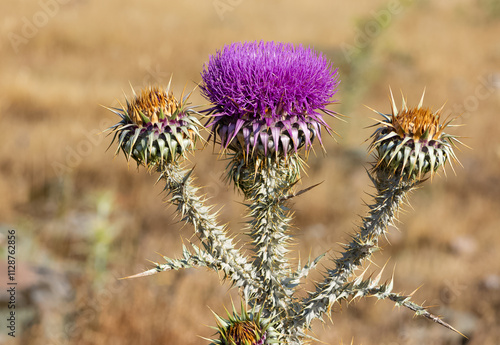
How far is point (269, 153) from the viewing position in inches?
106

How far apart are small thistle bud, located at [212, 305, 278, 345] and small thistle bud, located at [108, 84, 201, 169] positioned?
3.24ft

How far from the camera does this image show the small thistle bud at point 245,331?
2.42m

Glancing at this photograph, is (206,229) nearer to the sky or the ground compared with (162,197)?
nearer to the ground

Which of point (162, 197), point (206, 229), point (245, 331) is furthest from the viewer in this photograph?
point (162, 197)

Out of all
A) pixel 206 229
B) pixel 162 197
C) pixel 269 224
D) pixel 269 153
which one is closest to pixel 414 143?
pixel 269 153

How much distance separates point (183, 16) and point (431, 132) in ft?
77.9

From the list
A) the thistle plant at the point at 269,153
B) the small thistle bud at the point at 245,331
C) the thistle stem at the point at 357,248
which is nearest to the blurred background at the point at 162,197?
the thistle stem at the point at 357,248

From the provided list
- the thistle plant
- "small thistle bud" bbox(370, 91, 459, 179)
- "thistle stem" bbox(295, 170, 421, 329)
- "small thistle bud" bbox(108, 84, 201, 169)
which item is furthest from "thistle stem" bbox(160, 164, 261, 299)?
"small thistle bud" bbox(370, 91, 459, 179)

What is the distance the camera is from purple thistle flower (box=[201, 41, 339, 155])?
259 centimetres

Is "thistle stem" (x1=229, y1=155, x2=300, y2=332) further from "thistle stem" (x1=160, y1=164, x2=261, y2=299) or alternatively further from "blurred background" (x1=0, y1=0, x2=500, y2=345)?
"blurred background" (x1=0, y1=0, x2=500, y2=345)

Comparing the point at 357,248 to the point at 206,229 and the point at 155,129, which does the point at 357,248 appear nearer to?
the point at 206,229

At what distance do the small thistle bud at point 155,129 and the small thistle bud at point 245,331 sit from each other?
99 centimetres

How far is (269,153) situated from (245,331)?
1036 mm

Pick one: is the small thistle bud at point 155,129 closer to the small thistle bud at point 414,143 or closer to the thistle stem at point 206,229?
the thistle stem at point 206,229
